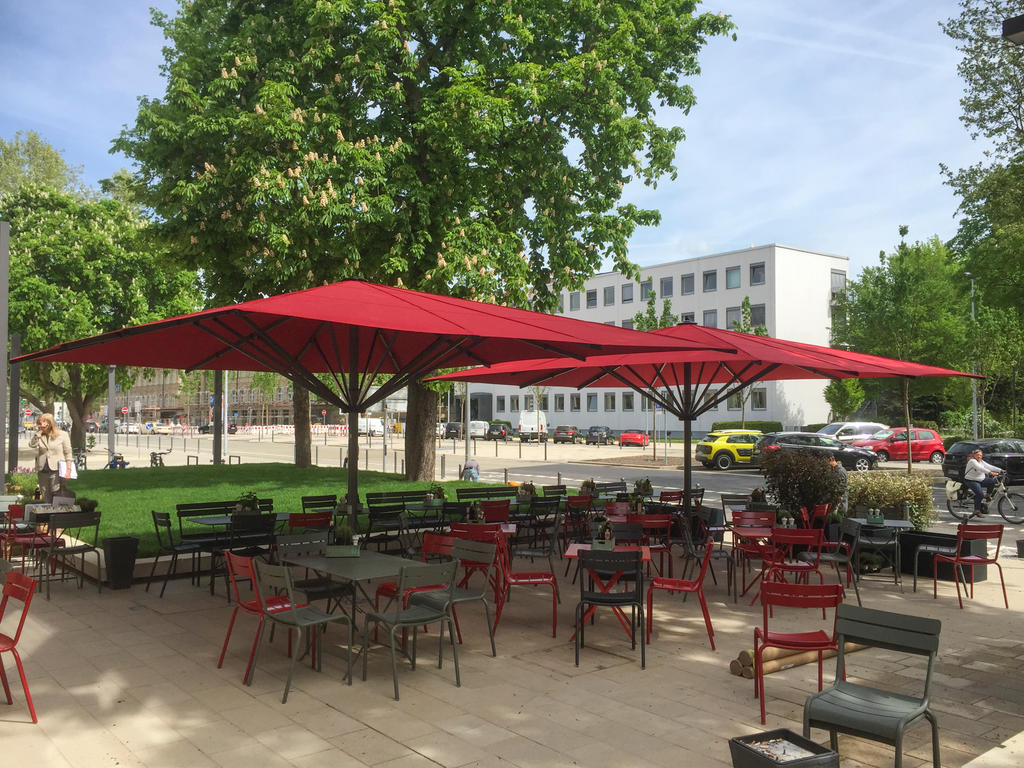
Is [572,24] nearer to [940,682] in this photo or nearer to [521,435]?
[940,682]

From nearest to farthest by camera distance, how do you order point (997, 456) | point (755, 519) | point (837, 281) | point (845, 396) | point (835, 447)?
point (755, 519), point (997, 456), point (835, 447), point (845, 396), point (837, 281)

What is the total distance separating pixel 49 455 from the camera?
41.7 feet

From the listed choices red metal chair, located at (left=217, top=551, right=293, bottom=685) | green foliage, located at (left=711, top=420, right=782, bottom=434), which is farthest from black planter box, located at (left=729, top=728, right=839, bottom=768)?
green foliage, located at (left=711, top=420, right=782, bottom=434)

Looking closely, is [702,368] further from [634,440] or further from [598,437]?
[598,437]

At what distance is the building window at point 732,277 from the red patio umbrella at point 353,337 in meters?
51.9

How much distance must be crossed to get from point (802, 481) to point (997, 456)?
16.2 metres

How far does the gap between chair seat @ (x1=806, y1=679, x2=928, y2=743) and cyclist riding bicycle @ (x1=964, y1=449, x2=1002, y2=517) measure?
15501 millimetres

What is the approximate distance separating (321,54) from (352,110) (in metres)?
1.23

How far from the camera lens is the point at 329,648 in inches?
300

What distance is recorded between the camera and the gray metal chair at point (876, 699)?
4.40 metres

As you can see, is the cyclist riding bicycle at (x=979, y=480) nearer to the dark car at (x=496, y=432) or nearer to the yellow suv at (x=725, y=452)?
the yellow suv at (x=725, y=452)

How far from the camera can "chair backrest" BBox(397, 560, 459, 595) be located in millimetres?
6504

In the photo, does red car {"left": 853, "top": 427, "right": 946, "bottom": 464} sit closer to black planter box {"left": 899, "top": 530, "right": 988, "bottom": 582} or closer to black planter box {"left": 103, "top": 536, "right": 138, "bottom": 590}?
black planter box {"left": 899, "top": 530, "right": 988, "bottom": 582}

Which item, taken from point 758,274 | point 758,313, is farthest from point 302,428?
point 758,274
